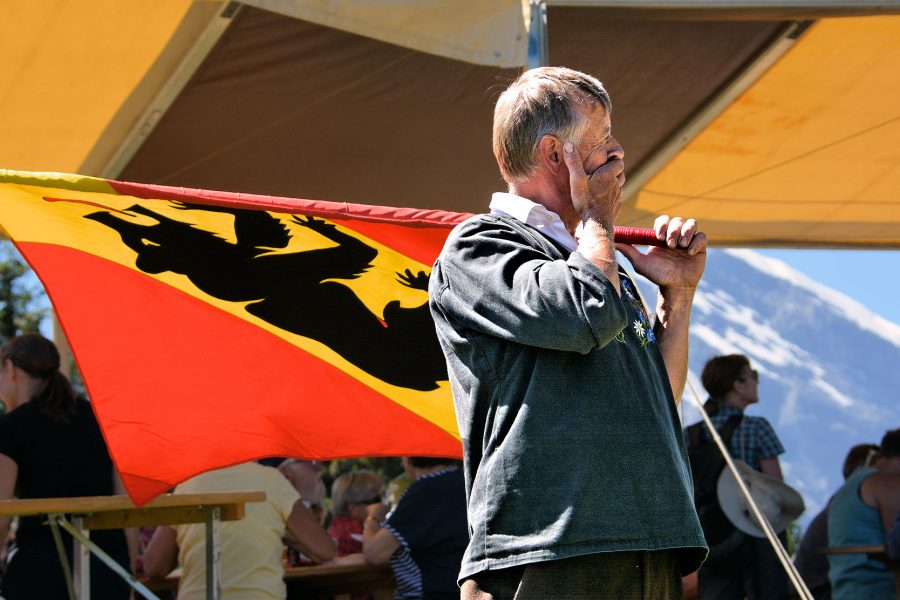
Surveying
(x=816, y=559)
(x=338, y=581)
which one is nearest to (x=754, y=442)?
(x=816, y=559)

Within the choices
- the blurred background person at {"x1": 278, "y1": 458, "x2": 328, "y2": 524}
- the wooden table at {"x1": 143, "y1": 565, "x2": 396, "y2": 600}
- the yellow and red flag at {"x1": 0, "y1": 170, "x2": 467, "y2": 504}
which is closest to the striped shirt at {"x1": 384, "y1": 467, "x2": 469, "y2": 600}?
the wooden table at {"x1": 143, "y1": 565, "x2": 396, "y2": 600}

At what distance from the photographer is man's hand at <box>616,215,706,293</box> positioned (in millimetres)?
1859

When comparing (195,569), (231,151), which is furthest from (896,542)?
(231,151)

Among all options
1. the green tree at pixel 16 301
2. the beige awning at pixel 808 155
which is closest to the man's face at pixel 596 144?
the beige awning at pixel 808 155

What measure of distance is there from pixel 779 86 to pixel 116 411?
3579mm

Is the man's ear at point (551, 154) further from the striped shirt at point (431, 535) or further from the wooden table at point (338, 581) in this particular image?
the wooden table at point (338, 581)

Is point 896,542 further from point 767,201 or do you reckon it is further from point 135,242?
point 135,242

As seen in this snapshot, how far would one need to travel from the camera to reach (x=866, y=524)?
5195mm

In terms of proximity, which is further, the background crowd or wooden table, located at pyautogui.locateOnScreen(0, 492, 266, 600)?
the background crowd

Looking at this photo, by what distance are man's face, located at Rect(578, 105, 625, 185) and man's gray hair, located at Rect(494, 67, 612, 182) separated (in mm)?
13

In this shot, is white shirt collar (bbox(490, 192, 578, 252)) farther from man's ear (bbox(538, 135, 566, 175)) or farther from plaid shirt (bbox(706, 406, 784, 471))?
plaid shirt (bbox(706, 406, 784, 471))

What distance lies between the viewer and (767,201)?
20.4 feet

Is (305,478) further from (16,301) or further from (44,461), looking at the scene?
(16,301)

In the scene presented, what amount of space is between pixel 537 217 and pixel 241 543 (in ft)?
8.71
